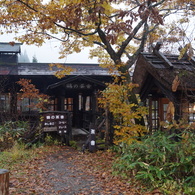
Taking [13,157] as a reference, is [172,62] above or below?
above

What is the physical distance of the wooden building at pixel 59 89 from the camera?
43.3 ft

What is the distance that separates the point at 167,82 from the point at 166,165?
2.88m

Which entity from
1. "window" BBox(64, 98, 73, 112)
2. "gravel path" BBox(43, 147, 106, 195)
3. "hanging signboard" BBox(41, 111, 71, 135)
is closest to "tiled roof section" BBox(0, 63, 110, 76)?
"window" BBox(64, 98, 73, 112)

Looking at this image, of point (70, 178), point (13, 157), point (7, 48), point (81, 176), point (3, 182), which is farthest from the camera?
point (7, 48)

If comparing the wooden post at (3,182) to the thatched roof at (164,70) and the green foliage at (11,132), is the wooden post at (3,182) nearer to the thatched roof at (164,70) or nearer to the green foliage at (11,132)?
the thatched roof at (164,70)

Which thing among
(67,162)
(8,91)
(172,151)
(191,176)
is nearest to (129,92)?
(67,162)

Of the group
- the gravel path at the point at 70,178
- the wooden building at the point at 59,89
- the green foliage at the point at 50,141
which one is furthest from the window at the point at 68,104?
the gravel path at the point at 70,178

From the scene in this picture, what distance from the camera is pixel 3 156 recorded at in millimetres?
8305

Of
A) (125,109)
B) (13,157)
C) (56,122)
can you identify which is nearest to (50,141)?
(56,122)

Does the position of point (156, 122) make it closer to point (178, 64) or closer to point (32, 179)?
point (178, 64)

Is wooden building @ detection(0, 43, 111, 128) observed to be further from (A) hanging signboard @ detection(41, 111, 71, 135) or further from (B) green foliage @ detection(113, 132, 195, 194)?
(B) green foliage @ detection(113, 132, 195, 194)

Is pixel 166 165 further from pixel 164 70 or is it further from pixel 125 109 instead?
pixel 164 70

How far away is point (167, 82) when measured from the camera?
24.1 feet

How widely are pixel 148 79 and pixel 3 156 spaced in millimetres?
5858
